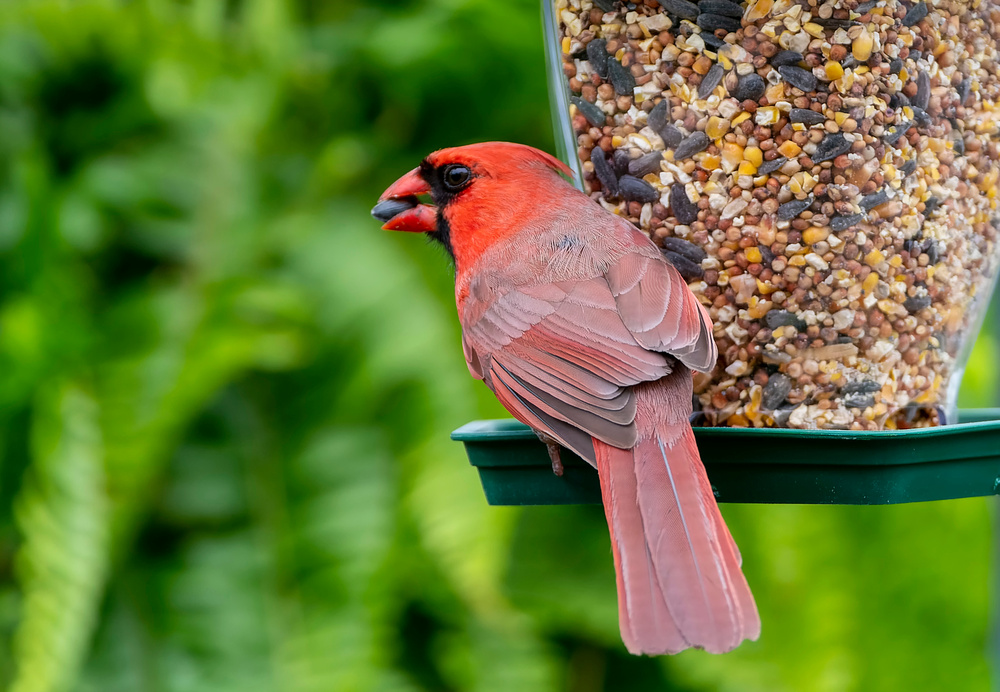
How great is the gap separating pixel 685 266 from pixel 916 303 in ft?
0.93

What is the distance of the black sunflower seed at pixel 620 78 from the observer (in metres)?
1.37

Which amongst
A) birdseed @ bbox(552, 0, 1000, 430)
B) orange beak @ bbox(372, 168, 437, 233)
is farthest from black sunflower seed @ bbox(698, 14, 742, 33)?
orange beak @ bbox(372, 168, 437, 233)

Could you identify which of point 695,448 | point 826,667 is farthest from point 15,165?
point 826,667

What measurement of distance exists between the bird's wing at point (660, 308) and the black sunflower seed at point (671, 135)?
122mm

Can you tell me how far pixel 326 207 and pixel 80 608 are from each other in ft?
3.61

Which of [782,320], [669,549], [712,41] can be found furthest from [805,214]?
[669,549]

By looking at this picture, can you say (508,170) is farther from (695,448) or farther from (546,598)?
(546,598)

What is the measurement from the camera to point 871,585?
266 cm

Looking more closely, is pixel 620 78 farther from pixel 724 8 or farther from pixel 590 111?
pixel 724 8

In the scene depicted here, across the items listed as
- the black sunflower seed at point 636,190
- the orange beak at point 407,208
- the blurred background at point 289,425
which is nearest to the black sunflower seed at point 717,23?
the black sunflower seed at point 636,190

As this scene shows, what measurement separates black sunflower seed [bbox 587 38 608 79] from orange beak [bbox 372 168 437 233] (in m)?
0.29

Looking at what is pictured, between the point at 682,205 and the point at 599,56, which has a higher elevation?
the point at 599,56

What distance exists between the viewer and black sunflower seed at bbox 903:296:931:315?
132 cm

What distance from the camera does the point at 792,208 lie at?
1.29 meters
